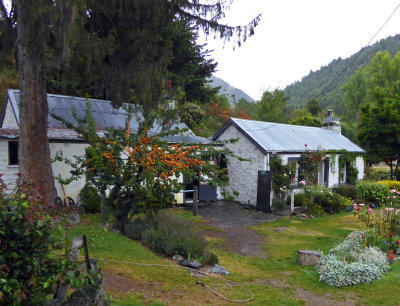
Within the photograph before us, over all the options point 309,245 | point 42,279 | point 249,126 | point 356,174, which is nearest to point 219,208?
point 249,126

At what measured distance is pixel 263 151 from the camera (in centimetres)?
1525

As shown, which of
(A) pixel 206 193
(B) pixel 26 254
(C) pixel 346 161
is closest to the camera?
(B) pixel 26 254

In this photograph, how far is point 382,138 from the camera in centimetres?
2120

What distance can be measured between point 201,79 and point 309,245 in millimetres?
16569

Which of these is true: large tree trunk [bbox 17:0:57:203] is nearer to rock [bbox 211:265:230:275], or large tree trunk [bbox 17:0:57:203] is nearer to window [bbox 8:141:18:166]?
window [bbox 8:141:18:166]

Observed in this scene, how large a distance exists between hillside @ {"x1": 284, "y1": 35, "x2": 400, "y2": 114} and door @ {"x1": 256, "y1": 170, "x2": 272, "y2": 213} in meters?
74.0

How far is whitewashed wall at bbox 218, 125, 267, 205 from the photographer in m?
15.8

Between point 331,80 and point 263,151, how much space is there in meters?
95.4

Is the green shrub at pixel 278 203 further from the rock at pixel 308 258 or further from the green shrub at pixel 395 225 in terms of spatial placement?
the rock at pixel 308 258

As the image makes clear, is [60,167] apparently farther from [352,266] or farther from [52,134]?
[352,266]

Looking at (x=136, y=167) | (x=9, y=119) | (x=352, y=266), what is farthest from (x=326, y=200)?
(x=9, y=119)

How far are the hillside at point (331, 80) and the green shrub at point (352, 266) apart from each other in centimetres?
8062

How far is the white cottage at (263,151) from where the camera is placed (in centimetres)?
1546

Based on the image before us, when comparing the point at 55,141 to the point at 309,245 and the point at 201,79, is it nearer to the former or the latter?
the point at 309,245
